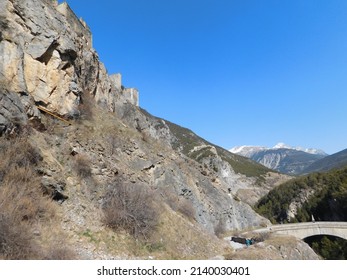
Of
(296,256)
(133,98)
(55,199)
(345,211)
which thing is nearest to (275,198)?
(345,211)

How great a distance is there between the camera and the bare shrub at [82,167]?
16222 millimetres

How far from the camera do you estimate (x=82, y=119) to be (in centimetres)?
2183

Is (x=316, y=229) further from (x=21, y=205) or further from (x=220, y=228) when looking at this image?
(x=21, y=205)

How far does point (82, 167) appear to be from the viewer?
1641 cm

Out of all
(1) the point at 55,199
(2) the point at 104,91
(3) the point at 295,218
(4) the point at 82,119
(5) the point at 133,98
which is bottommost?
(3) the point at 295,218

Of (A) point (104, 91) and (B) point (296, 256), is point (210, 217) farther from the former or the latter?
(A) point (104, 91)

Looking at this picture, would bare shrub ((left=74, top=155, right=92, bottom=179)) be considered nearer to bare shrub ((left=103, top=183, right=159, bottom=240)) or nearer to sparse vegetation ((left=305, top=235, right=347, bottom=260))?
bare shrub ((left=103, top=183, right=159, bottom=240))

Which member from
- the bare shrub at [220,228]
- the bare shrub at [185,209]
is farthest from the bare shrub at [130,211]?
the bare shrub at [220,228]

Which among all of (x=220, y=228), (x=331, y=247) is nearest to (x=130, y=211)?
(x=220, y=228)

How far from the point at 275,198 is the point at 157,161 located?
86.7m

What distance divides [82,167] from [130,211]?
4.15 m

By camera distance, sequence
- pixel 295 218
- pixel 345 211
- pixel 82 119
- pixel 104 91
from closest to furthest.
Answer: pixel 82 119
pixel 104 91
pixel 345 211
pixel 295 218

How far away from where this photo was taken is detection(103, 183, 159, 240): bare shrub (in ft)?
48.3
